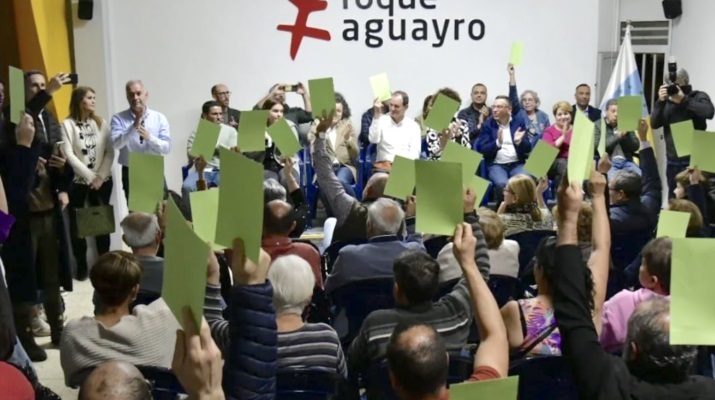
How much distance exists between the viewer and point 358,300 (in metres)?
3.38

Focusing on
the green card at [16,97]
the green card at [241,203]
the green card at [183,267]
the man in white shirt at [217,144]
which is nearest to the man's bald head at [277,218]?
the green card at [16,97]

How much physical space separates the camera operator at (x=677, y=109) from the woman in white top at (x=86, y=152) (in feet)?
14.9

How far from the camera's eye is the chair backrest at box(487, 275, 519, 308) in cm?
343

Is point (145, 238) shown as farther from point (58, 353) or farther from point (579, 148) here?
point (579, 148)

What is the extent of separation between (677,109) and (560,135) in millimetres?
1056

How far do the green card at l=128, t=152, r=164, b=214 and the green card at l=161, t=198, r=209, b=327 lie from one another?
2.23 metres

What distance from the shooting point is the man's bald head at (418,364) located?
5.89 feet

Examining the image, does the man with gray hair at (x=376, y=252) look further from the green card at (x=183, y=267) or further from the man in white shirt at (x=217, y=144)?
the man in white shirt at (x=217, y=144)

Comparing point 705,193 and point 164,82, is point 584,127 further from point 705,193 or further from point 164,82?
point 164,82

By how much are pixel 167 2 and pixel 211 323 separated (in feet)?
20.8

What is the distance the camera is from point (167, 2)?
8.27 metres

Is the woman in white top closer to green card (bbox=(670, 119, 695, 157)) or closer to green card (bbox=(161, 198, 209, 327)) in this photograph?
green card (bbox=(670, 119, 695, 157))

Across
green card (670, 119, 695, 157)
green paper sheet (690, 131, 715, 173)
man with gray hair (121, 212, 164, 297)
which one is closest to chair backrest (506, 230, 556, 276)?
green paper sheet (690, 131, 715, 173)

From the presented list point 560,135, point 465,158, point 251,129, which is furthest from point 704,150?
point 560,135
